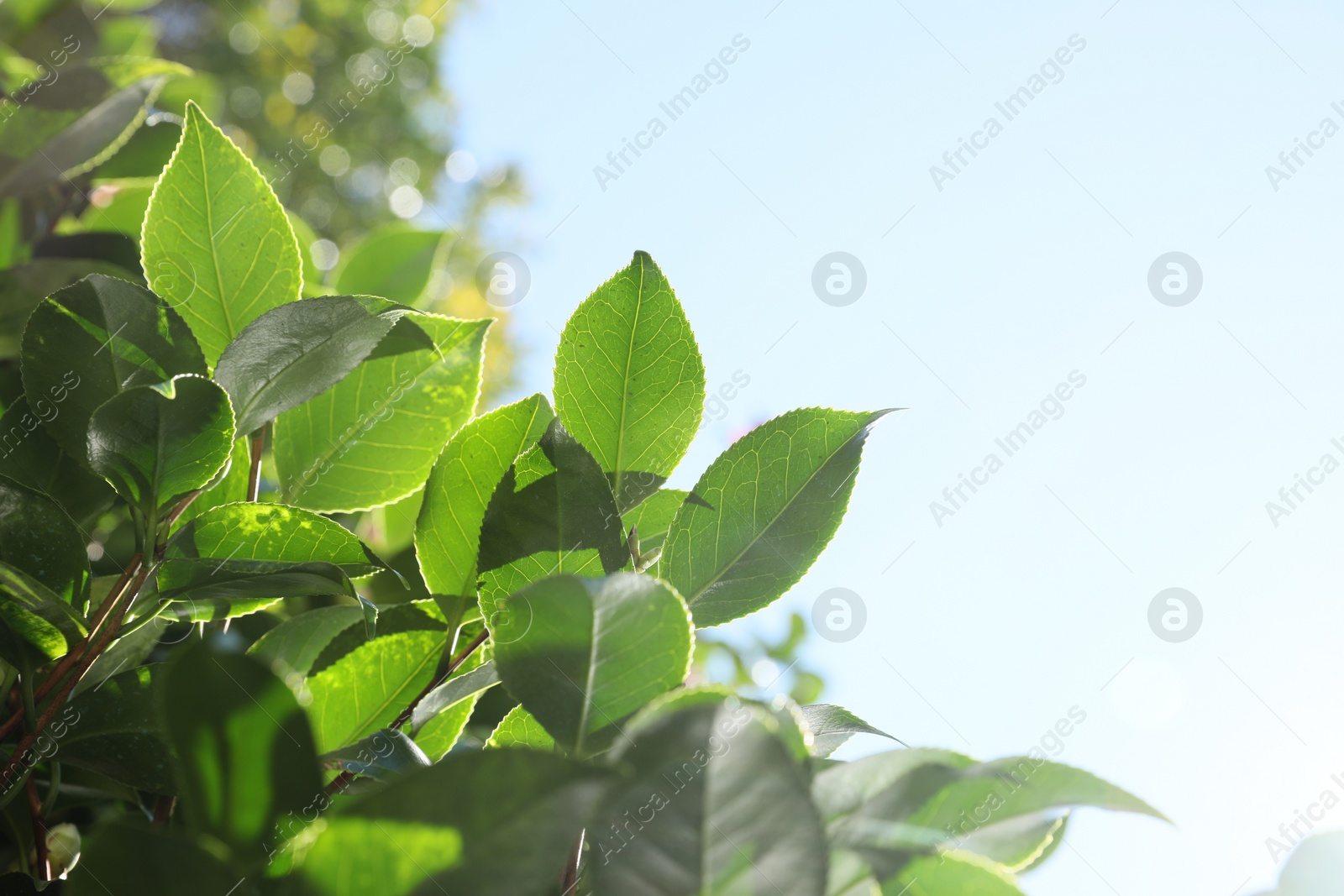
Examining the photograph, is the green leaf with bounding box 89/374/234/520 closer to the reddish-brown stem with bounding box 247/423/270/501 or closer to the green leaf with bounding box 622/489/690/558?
the reddish-brown stem with bounding box 247/423/270/501

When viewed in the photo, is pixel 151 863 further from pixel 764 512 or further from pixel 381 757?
pixel 764 512

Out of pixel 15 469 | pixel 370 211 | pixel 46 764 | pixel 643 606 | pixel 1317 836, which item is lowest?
pixel 370 211

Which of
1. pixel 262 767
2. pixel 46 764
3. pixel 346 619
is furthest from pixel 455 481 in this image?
pixel 46 764

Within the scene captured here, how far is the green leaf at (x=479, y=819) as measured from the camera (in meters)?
Result: 0.22

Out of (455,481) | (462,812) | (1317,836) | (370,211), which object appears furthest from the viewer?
(370,211)

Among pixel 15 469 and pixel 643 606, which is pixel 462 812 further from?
pixel 15 469

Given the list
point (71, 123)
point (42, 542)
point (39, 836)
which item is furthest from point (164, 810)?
point (71, 123)

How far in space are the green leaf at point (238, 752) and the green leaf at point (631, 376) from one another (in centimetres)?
23

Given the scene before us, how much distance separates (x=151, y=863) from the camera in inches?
8.7

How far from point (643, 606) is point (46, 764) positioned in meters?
0.45

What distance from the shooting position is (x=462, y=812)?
0.22 meters

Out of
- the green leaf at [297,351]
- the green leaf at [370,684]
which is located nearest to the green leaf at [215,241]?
the green leaf at [297,351]

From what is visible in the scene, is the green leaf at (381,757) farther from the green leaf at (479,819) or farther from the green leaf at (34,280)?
the green leaf at (34,280)

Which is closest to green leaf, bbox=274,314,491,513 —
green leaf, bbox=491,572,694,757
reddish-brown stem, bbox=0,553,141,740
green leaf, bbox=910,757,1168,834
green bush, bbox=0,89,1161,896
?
green bush, bbox=0,89,1161,896
